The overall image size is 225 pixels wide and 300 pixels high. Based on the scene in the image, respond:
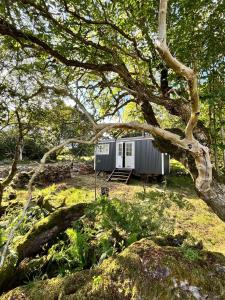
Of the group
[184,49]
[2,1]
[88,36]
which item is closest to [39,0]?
[2,1]

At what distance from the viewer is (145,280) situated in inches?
86.5

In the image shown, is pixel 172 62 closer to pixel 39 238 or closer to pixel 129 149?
pixel 39 238

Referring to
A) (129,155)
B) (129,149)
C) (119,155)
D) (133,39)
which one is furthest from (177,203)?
(119,155)

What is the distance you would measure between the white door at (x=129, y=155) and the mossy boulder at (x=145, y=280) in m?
14.4

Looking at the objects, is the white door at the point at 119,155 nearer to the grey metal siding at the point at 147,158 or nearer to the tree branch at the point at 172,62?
the grey metal siding at the point at 147,158

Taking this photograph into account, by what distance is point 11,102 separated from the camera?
15.2 ft

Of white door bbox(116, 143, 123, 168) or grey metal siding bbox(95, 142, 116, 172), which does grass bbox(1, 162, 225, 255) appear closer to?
white door bbox(116, 143, 123, 168)

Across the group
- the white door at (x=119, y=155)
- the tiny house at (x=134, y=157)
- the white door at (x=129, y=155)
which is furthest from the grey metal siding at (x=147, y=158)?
the white door at (x=119, y=155)

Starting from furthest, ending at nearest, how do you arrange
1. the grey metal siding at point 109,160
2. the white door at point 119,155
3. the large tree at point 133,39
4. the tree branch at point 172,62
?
the grey metal siding at point 109,160 < the white door at point 119,155 < the large tree at point 133,39 < the tree branch at point 172,62

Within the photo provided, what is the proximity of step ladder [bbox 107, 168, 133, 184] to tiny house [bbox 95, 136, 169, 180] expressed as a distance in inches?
10.4

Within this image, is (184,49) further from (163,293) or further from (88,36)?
(163,293)

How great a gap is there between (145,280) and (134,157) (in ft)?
48.8

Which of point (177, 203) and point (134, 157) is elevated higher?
point (134, 157)

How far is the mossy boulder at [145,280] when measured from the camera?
7.00ft
